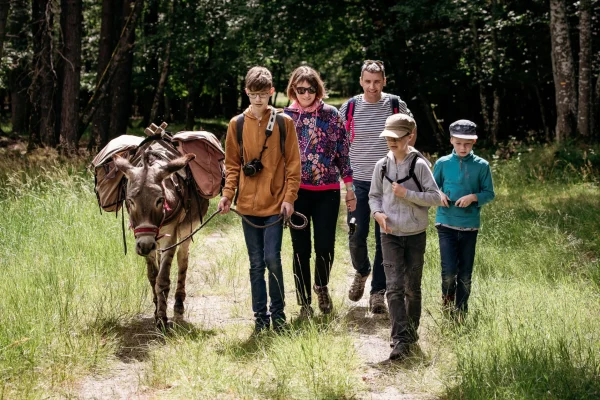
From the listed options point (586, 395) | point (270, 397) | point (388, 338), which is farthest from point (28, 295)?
point (586, 395)

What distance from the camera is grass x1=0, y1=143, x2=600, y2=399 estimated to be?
4688mm

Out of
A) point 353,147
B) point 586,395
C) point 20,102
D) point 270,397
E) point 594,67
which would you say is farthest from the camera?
point 20,102

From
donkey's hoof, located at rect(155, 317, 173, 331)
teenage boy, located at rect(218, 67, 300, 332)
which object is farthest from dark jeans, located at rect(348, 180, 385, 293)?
donkey's hoof, located at rect(155, 317, 173, 331)

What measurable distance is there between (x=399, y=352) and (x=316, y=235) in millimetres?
1586

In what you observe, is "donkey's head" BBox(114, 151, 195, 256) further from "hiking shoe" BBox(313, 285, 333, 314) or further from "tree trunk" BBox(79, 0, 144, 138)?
"tree trunk" BBox(79, 0, 144, 138)

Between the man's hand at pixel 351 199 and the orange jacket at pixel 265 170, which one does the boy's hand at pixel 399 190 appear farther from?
the man's hand at pixel 351 199

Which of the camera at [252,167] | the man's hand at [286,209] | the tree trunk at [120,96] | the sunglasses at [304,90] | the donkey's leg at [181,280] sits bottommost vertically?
the donkey's leg at [181,280]

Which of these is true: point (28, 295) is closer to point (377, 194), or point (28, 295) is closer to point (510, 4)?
point (377, 194)

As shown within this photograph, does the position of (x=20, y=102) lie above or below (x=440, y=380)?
above

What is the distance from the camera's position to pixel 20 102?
29.0 metres

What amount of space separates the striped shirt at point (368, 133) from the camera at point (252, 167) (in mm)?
1195

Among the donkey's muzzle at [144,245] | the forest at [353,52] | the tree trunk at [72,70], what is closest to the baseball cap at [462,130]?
the donkey's muzzle at [144,245]

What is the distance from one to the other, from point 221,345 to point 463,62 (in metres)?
17.3

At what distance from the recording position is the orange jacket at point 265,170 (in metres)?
5.93
